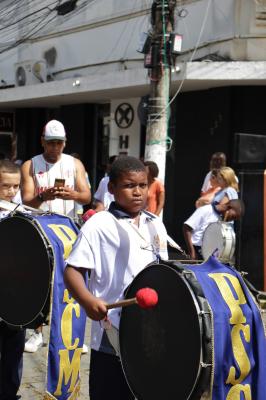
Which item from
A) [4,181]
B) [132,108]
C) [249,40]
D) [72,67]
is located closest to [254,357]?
[4,181]

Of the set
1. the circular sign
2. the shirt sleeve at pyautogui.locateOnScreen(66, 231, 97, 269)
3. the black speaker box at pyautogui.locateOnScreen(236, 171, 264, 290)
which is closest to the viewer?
the shirt sleeve at pyautogui.locateOnScreen(66, 231, 97, 269)

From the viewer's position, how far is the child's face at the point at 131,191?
347 cm

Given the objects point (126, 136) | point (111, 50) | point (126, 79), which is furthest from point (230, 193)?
point (111, 50)

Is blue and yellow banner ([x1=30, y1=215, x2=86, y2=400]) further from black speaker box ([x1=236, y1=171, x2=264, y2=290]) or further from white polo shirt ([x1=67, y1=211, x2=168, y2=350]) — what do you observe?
black speaker box ([x1=236, y1=171, x2=264, y2=290])

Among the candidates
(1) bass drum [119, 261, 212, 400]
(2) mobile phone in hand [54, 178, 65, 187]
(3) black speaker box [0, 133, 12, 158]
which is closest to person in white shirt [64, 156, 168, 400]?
(1) bass drum [119, 261, 212, 400]

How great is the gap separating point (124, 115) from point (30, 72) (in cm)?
328

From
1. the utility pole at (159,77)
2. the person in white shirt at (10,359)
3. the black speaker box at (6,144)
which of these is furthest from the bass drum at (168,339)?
the black speaker box at (6,144)

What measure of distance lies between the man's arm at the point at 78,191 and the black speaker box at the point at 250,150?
14.7 ft

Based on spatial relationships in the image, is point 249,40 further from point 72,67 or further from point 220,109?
point 72,67

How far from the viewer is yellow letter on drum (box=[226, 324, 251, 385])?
3045mm

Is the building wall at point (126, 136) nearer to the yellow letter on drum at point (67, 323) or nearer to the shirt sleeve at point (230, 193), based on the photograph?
the shirt sleeve at point (230, 193)

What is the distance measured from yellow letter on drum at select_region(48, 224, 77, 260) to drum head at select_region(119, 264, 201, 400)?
1163mm

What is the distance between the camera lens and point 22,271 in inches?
173

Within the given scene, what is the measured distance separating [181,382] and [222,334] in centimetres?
27
